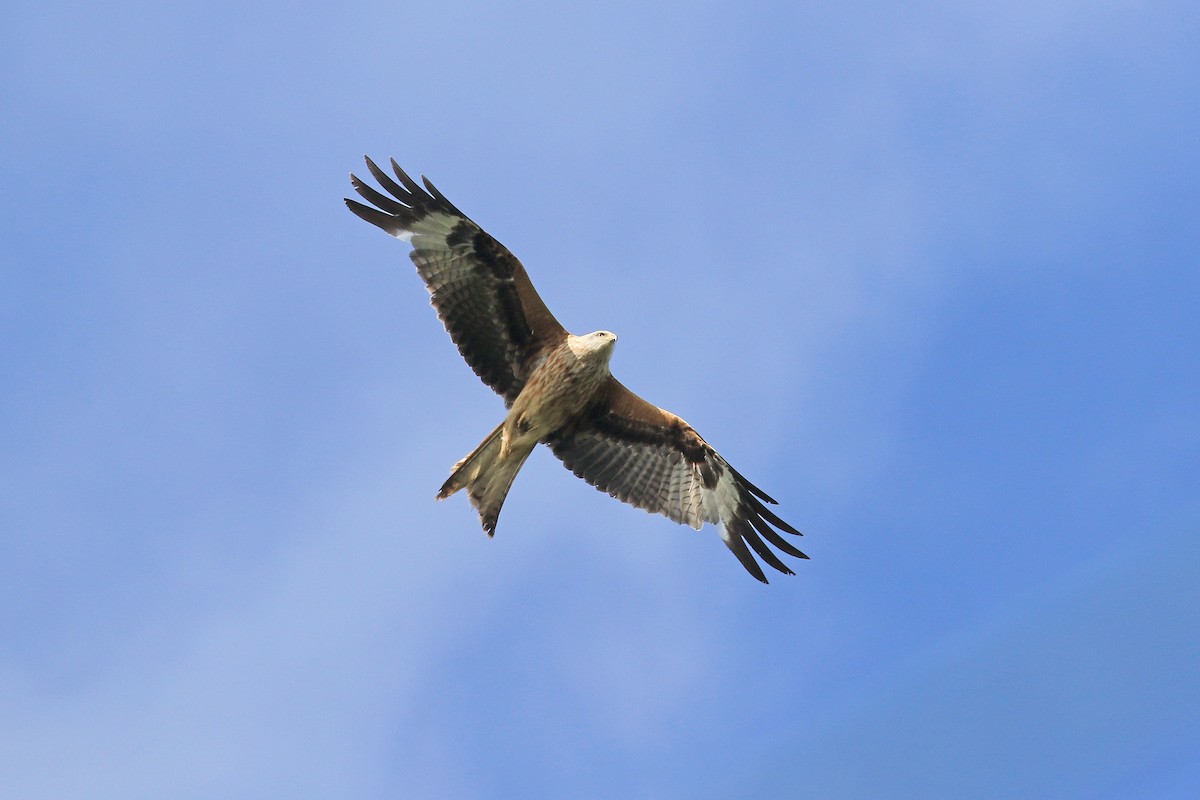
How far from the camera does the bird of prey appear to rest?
43.8 feet

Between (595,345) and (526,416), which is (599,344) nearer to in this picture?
(595,345)

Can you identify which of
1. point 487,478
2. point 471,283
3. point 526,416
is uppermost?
point 471,283

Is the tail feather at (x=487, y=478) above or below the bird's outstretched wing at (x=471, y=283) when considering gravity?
below

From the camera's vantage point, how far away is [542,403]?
13375 millimetres

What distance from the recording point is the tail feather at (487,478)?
13352mm

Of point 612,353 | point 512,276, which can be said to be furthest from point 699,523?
point 512,276

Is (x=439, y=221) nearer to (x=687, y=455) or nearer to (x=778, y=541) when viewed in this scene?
(x=687, y=455)

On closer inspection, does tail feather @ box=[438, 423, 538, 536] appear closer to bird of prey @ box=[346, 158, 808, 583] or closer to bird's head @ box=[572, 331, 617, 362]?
bird of prey @ box=[346, 158, 808, 583]

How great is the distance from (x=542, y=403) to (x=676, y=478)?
1.73m

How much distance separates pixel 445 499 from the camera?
13.4 m

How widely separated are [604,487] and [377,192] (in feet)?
10.8

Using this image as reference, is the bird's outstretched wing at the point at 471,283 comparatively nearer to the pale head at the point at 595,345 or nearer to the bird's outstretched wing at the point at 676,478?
the pale head at the point at 595,345

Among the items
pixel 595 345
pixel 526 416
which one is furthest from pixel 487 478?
pixel 595 345

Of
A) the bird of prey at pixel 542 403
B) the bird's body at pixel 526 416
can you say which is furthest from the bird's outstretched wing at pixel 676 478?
the bird's body at pixel 526 416
